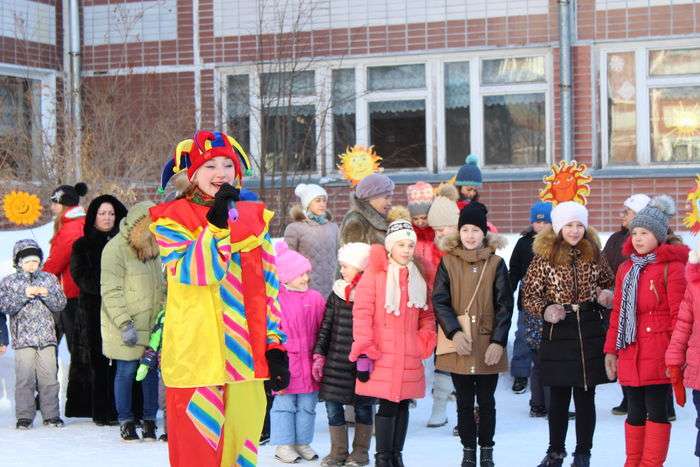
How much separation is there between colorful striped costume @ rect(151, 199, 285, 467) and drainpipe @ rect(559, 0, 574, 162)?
11.5 metres

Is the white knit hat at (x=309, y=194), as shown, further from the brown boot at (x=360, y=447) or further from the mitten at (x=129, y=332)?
the brown boot at (x=360, y=447)

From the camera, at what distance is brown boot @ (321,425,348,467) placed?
8312 millimetres

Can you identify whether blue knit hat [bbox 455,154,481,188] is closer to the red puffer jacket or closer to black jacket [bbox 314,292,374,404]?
black jacket [bbox 314,292,374,404]

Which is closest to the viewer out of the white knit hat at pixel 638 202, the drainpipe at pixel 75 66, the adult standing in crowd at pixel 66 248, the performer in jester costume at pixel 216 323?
the performer in jester costume at pixel 216 323

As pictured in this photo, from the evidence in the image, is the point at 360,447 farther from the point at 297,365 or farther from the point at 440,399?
the point at 440,399

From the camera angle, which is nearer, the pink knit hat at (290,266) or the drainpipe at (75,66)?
the pink knit hat at (290,266)

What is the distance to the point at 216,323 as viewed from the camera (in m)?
5.17

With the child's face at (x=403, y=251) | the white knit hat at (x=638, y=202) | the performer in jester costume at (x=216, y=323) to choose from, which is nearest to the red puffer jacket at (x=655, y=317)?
the child's face at (x=403, y=251)

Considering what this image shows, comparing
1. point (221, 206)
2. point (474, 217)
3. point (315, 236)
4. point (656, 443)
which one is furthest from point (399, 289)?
point (221, 206)

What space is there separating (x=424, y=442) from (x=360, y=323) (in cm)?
156

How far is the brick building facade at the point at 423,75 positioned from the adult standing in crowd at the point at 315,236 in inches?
252

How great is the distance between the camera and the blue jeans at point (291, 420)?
8492mm

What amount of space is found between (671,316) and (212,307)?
317 centimetres

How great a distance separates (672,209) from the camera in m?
8.50
